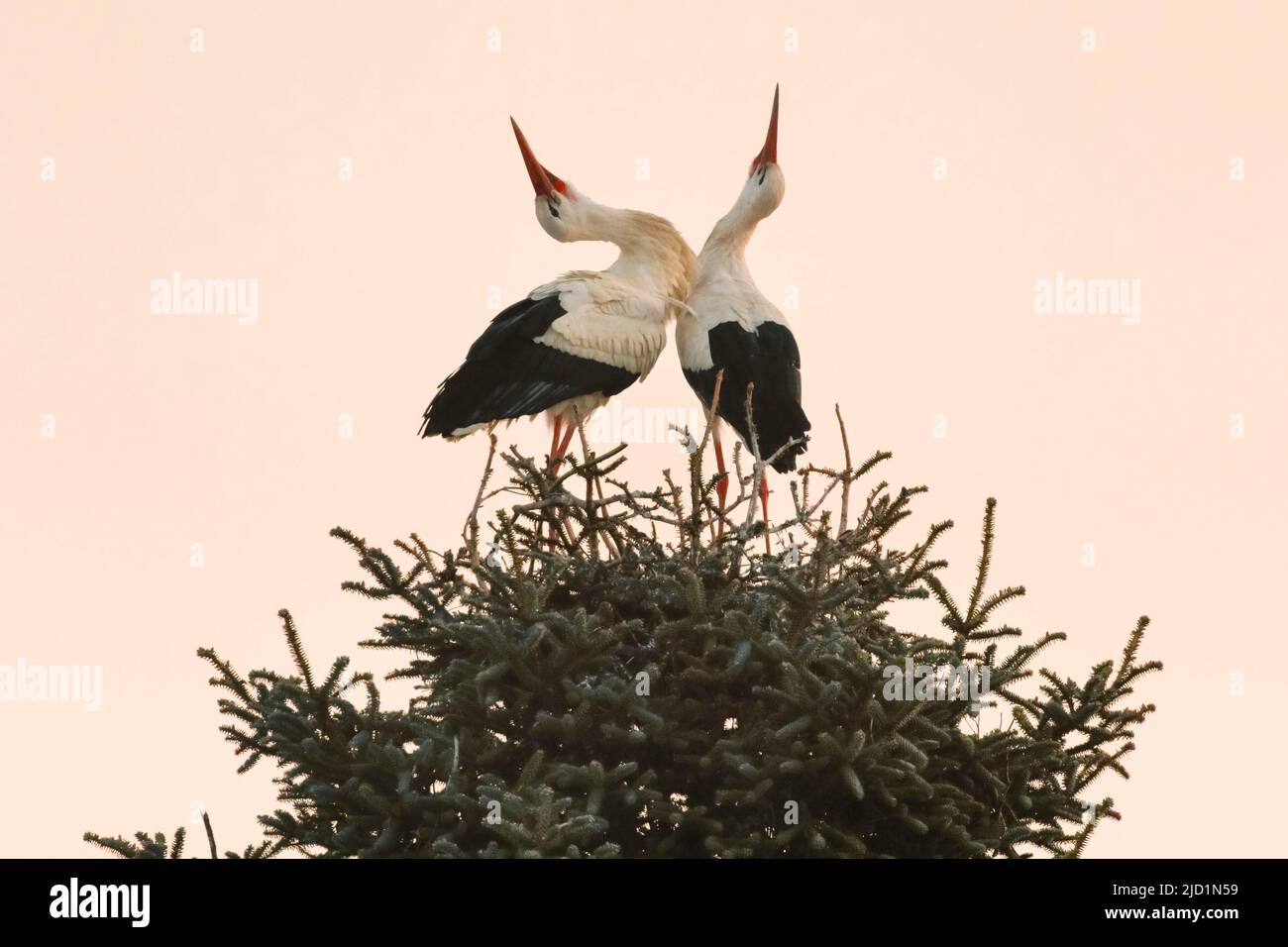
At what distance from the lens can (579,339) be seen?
404 inches

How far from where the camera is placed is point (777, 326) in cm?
1064

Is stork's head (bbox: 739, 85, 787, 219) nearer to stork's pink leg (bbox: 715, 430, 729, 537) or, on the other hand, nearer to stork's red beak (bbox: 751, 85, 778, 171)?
stork's red beak (bbox: 751, 85, 778, 171)

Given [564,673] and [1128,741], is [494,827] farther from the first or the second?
[1128,741]

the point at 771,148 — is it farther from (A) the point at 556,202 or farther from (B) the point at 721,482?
(B) the point at 721,482

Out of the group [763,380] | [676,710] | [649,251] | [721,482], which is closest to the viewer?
[676,710]

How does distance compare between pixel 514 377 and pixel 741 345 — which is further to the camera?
pixel 741 345

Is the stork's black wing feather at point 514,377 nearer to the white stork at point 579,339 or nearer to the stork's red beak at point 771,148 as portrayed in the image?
the white stork at point 579,339

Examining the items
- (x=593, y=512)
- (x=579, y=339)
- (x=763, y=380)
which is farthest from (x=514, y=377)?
(x=593, y=512)

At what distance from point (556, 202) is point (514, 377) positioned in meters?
1.42

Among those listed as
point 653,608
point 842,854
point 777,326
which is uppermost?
point 777,326

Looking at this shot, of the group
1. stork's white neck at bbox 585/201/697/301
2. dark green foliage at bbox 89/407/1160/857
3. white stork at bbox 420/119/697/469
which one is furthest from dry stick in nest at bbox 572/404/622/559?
stork's white neck at bbox 585/201/697/301

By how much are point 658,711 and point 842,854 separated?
33.1 inches
